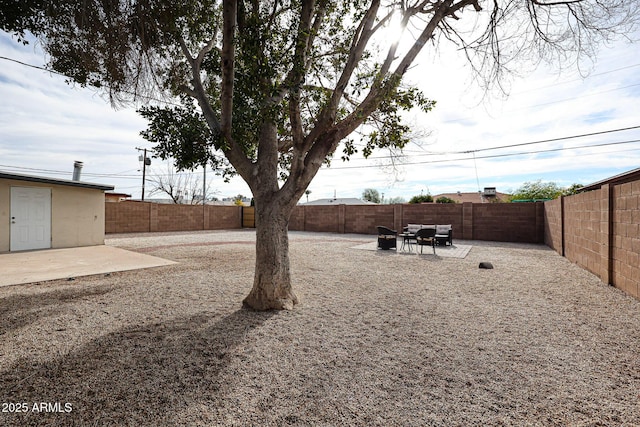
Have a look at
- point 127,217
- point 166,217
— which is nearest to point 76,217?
point 127,217

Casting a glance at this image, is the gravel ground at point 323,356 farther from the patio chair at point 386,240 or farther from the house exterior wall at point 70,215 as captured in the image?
the house exterior wall at point 70,215

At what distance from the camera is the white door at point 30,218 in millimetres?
8977

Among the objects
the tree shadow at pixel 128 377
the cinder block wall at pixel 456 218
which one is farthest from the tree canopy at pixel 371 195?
the tree shadow at pixel 128 377

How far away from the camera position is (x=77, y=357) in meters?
2.57

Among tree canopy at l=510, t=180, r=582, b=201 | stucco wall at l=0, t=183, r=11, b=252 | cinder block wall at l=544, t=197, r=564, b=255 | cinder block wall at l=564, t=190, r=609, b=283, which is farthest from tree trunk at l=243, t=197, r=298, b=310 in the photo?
tree canopy at l=510, t=180, r=582, b=201

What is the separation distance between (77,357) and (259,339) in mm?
1615

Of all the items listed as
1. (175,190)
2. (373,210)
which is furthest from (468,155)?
(175,190)

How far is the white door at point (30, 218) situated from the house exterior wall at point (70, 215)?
106mm

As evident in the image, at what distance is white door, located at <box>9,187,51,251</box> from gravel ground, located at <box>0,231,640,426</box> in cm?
619

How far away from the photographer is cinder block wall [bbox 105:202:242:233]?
15.7m

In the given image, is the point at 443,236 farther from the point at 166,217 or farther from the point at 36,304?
the point at 166,217

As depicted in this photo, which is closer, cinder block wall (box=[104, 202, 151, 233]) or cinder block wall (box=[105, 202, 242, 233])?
cinder block wall (box=[104, 202, 151, 233])

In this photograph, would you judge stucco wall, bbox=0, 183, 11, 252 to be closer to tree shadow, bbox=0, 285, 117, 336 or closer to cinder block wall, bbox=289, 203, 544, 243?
tree shadow, bbox=0, 285, 117, 336

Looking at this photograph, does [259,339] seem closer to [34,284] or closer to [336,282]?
[336,282]
